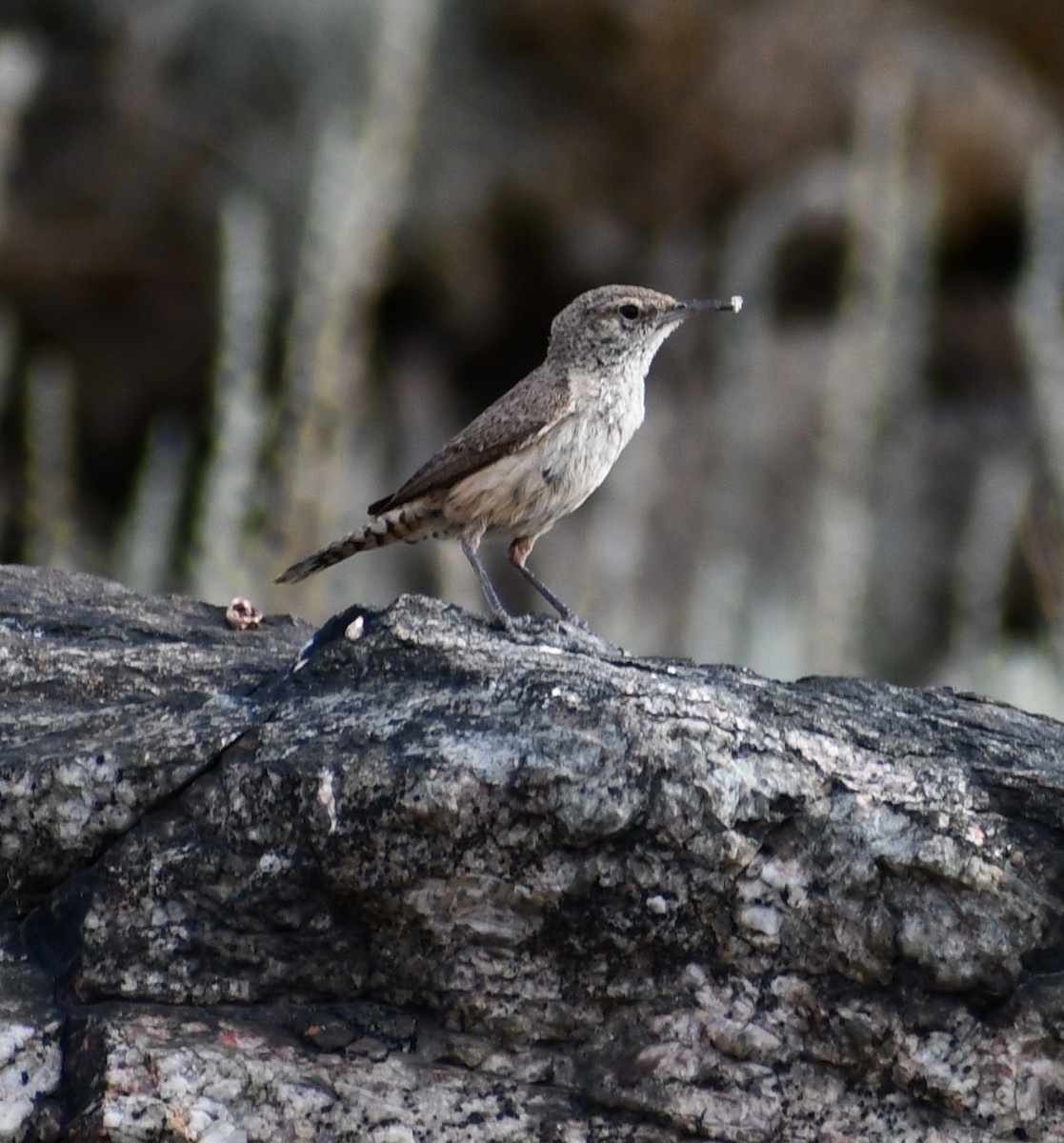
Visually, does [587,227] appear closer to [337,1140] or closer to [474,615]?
[474,615]

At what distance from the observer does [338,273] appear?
7.05 m

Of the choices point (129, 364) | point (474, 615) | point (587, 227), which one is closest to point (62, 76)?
point (129, 364)

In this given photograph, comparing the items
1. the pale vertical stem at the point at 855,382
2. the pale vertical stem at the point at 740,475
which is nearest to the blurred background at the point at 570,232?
the pale vertical stem at the point at 740,475

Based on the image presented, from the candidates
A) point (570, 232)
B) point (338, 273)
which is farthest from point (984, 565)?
point (570, 232)

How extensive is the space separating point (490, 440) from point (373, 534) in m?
0.50

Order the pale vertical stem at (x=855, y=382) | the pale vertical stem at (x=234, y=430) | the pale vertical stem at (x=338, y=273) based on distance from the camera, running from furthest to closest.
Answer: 1. the pale vertical stem at (x=855, y=382)
2. the pale vertical stem at (x=234, y=430)
3. the pale vertical stem at (x=338, y=273)

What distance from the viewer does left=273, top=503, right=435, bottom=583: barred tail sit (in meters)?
5.55

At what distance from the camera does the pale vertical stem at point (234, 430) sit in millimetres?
7098

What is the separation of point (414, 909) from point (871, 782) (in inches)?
37.9

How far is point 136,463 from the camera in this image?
→ 11.8m

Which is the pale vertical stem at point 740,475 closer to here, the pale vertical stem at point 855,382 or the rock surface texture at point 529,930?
the pale vertical stem at point 855,382

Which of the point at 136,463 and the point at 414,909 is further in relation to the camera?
the point at 136,463

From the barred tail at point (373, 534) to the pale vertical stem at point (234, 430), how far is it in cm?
140

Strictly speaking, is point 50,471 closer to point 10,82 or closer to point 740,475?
point 10,82
